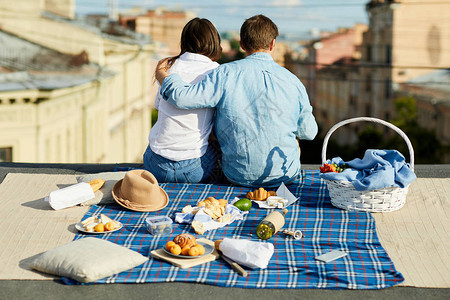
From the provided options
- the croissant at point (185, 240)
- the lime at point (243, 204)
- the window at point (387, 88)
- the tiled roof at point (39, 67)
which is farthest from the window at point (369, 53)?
the croissant at point (185, 240)

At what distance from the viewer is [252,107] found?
12.2 feet

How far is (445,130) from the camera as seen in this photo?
29.4m

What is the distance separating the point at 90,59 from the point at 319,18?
1953 centimetres

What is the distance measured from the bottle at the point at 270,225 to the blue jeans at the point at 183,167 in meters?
0.80

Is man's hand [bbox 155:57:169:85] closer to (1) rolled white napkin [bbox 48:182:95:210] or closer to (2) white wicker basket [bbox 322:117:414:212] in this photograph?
(1) rolled white napkin [bbox 48:182:95:210]

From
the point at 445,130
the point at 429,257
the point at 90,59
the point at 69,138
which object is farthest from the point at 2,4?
the point at 429,257

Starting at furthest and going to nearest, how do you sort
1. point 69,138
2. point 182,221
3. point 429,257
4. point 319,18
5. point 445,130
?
1. point 319,18
2. point 445,130
3. point 69,138
4. point 182,221
5. point 429,257

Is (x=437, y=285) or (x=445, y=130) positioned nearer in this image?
(x=437, y=285)

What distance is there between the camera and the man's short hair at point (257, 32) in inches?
147

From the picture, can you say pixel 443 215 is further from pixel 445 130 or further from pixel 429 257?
pixel 445 130

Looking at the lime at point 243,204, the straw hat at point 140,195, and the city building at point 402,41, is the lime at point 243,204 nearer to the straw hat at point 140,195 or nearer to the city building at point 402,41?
the straw hat at point 140,195

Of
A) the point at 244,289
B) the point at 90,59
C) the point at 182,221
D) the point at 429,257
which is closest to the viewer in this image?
the point at 244,289

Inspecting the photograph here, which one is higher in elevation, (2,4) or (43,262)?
(2,4)

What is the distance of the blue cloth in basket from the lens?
3.39 meters
